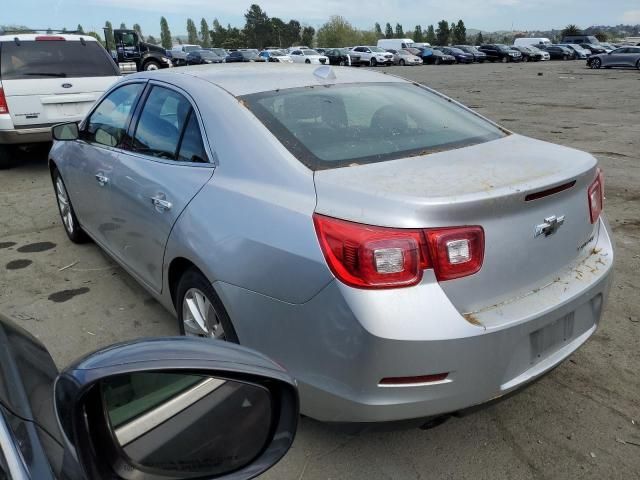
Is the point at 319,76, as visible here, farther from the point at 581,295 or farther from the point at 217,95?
the point at 581,295

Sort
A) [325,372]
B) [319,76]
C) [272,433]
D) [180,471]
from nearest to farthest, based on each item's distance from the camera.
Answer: [180,471] < [272,433] < [325,372] < [319,76]

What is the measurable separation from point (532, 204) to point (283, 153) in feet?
3.43

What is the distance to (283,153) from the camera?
243 centimetres

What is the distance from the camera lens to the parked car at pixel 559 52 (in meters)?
54.1

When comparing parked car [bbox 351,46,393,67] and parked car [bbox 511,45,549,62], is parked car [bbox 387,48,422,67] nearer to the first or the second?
parked car [bbox 351,46,393,67]

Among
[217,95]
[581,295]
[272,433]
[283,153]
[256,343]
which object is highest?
[217,95]

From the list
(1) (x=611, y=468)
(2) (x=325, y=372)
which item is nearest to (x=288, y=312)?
(2) (x=325, y=372)

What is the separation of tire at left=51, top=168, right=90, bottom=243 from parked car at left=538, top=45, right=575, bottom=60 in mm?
58056

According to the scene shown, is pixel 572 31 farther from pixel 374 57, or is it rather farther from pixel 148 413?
pixel 148 413

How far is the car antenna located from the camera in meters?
3.23

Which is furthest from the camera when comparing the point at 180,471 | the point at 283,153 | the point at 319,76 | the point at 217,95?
the point at 319,76

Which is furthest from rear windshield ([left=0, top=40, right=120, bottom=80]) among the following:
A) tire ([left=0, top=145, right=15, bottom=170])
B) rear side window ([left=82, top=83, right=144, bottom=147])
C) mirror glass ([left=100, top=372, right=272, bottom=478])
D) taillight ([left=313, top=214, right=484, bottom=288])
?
mirror glass ([left=100, top=372, right=272, bottom=478])

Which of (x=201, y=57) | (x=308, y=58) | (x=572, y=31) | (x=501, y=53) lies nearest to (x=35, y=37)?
(x=308, y=58)

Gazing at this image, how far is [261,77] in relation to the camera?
10.3 ft
